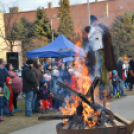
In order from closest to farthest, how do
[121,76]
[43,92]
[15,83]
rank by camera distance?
[43,92] → [15,83] → [121,76]

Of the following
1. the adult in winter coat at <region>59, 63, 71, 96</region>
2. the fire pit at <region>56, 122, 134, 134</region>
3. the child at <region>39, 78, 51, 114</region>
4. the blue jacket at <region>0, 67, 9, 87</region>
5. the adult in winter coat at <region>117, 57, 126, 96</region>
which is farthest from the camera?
the adult in winter coat at <region>117, 57, 126, 96</region>

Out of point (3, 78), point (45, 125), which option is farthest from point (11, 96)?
point (45, 125)

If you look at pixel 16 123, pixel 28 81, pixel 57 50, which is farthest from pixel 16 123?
pixel 57 50

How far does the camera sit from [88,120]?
3.15 m

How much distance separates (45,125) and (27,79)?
5.53 feet

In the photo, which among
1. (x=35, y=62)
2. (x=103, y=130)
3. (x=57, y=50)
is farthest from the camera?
(x=57, y=50)

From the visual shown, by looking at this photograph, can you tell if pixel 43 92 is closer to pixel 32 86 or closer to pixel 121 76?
pixel 32 86

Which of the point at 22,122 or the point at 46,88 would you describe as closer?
the point at 22,122

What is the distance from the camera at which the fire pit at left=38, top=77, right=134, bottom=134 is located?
9.73 feet

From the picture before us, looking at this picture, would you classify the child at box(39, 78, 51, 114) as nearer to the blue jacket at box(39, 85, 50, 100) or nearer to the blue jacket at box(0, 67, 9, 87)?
the blue jacket at box(39, 85, 50, 100)

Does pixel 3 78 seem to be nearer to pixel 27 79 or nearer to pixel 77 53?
pixel 27 79

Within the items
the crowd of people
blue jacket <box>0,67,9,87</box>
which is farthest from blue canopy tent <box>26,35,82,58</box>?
blue jacket <box>0,67,9,87</box>

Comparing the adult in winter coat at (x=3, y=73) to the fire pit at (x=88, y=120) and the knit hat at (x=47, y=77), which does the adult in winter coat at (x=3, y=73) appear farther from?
the fire pit at (x=88, y=120)

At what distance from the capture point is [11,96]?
767 centimetres
